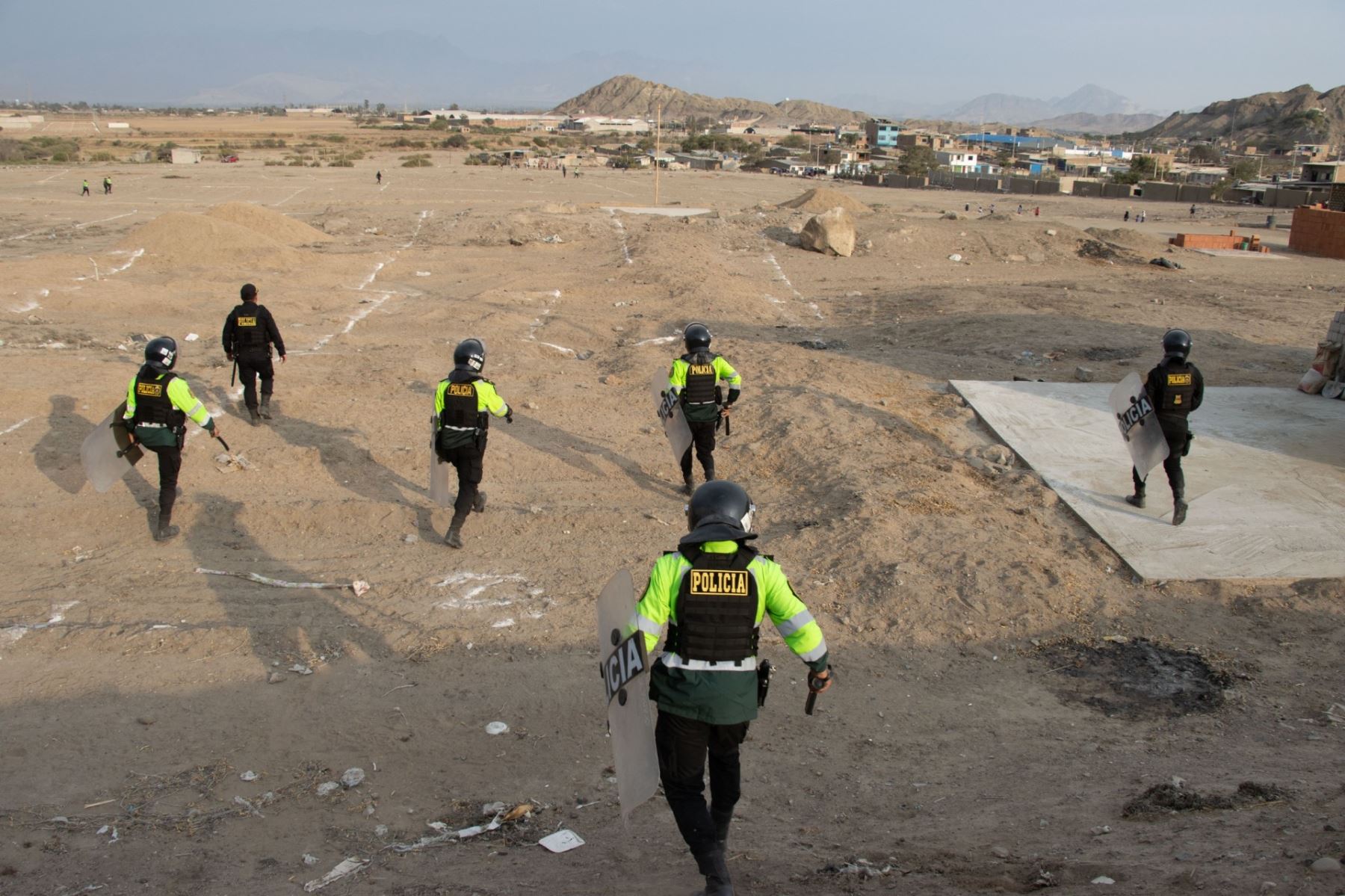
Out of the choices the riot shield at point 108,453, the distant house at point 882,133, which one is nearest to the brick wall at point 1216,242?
the riot shield at point 108,453

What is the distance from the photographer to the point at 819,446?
35.1 feet

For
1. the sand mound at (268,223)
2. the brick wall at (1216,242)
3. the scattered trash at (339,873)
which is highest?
the brick wall at (1216,242)

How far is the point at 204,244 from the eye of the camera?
23.2 meters

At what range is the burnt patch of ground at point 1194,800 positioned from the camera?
4.72 meters

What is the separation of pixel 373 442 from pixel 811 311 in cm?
1187

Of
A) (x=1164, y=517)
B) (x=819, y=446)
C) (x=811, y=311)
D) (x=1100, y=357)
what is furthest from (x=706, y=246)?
(x=1164, y=517)

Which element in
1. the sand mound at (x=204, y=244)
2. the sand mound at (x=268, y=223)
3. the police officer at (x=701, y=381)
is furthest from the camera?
the sand mound at (x=268, y=223)

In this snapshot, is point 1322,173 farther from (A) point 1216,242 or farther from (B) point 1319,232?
(A) point 1216,242

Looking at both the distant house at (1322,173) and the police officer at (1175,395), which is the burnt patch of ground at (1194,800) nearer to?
the police officer at (1175,395)

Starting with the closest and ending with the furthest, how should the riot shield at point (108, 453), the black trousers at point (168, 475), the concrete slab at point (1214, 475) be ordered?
the concrete slab at point (1214, 475) → the riot shield at point (108, 453) → the black trousers at point (168, 475)

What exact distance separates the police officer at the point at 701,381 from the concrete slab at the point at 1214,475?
3.48 meters

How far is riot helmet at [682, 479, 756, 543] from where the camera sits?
3.90 metres

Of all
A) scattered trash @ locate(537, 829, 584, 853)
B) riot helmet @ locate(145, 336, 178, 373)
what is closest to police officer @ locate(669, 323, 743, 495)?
riot helmet @ locate(145, 336, 178, 373)

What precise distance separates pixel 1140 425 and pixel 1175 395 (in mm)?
419
